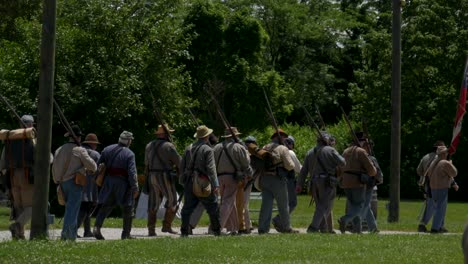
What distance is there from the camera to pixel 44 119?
17.7 meters

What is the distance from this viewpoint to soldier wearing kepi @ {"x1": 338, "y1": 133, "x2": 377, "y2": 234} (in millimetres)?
21906

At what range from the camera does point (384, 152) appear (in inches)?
2031

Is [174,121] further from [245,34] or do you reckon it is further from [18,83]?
[245,34]

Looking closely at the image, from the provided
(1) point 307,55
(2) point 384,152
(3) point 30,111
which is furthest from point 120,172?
(1) point 307,55

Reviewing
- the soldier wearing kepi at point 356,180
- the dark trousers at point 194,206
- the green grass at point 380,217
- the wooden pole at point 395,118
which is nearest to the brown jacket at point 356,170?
the soldier wearing kepi at point 356,180

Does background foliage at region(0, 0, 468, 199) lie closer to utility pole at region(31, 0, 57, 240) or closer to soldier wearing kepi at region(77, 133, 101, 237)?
soldier wearing kepi at region(77, 133, 101, 237)

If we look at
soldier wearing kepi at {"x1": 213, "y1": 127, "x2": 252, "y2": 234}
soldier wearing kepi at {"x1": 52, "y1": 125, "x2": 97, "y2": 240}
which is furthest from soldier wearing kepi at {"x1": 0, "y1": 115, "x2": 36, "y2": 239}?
soldier wearing kepi at {"x1": 213, "y1": 127, "x2": 252, "y2": 234}

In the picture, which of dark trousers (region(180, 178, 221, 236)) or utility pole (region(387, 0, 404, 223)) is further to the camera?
utility pole (region(387, 0, 404, 223))

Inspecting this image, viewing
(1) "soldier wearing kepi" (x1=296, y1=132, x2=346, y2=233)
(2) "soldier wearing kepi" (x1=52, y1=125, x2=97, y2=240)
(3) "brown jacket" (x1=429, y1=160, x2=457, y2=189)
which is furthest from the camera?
(3) "brown jacket" (x1=429, y1=160, x2=457, y2=189)

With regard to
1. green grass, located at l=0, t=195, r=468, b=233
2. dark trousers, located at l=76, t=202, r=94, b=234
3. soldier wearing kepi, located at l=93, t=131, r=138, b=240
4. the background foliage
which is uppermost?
the background foliage

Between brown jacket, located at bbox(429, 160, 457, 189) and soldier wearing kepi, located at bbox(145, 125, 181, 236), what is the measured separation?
5.42m

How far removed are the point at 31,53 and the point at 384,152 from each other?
73.1ft

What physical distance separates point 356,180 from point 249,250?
575cm

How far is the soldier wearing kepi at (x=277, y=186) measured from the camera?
70.9 feet
